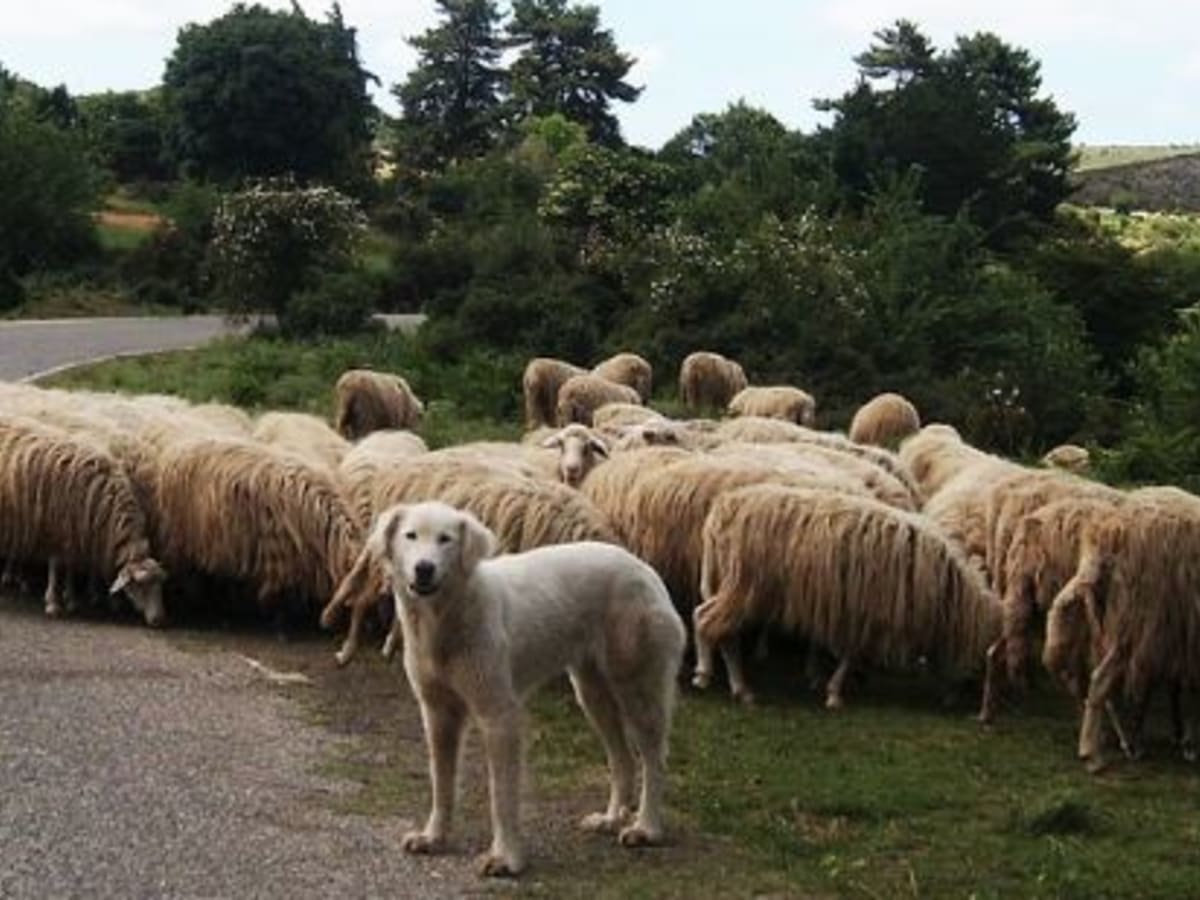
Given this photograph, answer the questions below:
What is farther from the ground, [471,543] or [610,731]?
[471,543]

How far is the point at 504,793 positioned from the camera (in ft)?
27.0

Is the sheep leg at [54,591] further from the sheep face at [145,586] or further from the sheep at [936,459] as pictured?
the sheep at [936,459]

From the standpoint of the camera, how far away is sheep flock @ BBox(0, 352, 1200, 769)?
11117 millimetres

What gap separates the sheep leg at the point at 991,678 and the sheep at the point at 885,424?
11074 millimetres

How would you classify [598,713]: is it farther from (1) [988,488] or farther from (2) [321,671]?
(1) [988,488]

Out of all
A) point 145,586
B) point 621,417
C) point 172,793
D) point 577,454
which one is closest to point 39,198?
point 621,417

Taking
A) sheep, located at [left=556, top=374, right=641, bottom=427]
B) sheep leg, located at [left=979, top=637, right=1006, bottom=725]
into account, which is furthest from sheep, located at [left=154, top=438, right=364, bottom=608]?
sheep, located at [left=556, top=374, right=641, bottom=427]

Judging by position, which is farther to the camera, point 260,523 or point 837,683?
point 260,523

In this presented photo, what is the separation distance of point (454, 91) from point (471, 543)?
9514 centimetres

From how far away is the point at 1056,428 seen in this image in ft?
111

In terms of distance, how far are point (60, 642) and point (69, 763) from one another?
341 cm

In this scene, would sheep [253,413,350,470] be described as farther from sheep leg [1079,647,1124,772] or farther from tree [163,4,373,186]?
tree [163,4,373,186]

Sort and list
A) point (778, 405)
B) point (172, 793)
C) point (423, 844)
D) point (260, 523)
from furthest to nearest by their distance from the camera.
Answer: point (778, 405)
point (260, 523)
point (172, 793)
point (423, 844)

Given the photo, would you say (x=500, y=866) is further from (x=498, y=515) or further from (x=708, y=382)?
(x=708, y=382)
